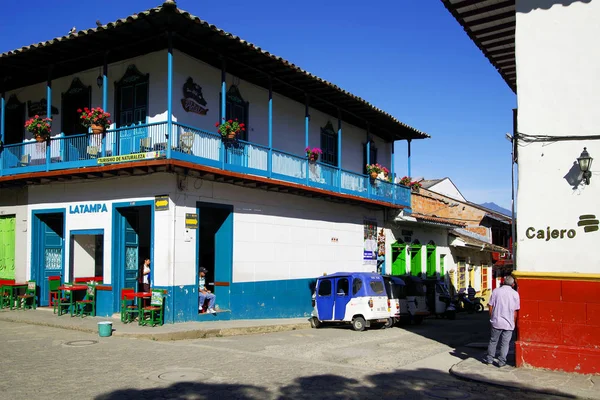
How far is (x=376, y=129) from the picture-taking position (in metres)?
26.4

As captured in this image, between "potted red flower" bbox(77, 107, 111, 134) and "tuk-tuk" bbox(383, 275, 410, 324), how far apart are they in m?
9.10

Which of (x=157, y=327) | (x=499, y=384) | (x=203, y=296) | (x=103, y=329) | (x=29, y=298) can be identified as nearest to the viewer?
(x=499, y=384)

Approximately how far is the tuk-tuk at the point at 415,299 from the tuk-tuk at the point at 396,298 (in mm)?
220

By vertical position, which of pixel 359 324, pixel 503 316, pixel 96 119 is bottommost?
pixel 359 324

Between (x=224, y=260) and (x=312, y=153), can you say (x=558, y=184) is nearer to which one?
(x=224, y=260)

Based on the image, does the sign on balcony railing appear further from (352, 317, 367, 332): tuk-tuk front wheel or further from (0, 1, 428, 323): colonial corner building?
(352, 317, 367, 332): tuk-tuk front wheel

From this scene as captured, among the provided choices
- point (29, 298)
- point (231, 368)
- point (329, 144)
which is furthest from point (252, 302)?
point (329, 144)

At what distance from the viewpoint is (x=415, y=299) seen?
18.7 meters

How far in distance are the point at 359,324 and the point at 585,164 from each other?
28.9 feet

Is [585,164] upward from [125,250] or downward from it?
upward

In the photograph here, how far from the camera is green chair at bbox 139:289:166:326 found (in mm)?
14047

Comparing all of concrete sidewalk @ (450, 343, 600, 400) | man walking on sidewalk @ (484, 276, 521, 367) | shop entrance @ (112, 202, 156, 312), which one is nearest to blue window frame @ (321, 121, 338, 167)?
shop entrance @ (112, 202, 156, 312)

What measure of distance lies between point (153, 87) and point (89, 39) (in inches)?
79.4

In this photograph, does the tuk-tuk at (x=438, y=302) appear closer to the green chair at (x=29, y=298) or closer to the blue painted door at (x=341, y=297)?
the blue painted door at (x=341, y=297)
